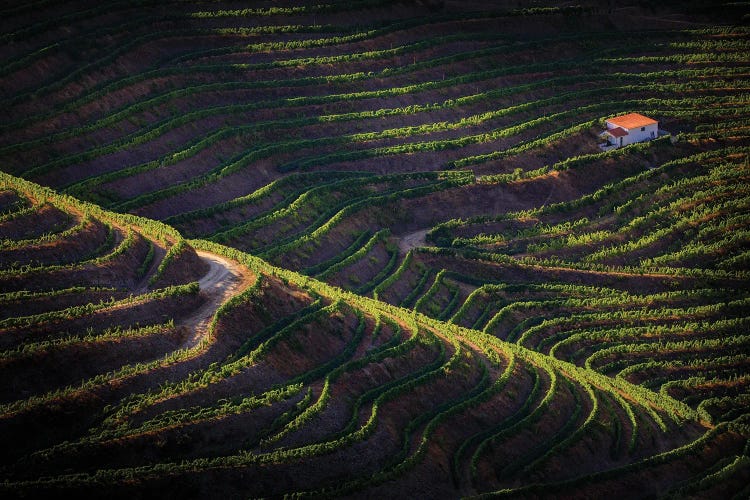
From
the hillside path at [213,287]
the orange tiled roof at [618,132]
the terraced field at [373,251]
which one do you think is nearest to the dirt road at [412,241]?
the terraced field at [373,251]

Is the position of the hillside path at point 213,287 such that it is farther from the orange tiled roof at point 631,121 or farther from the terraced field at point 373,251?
the orange tiled roof at point 631,121

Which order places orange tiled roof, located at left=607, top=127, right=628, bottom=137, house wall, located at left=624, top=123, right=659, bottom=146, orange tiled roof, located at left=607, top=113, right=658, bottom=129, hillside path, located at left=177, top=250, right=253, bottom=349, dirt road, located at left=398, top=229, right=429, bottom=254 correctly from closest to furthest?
hillside path, located at left=177, top=250, right=253, bottom=349, dirt road, located at left=398, top=229, right=429, bottom=254, orange tiled roof, located at left=607, top=127, right=628, bottom=137, house wall, located at left=624, top=123, right=659, bottom=146, orange tiled roof, located at left=607, top=113, right=658, bottom=129

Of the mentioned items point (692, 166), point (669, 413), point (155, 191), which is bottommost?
point (669, 413)

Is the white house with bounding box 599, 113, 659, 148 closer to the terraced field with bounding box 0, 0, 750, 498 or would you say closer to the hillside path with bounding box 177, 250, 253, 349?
the terraced field with bounding box 0, 0, 750, 498

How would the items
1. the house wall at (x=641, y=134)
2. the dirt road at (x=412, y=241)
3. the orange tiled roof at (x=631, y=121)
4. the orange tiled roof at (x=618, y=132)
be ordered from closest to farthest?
the dirt road at (x=412, y=241)
the orange tiled roof at (x=618, y=132)
the house wall at (x=641, y=134)
the orange tiled roof at (x=631, y=121)

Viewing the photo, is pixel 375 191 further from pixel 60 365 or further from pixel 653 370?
pixel 60 365

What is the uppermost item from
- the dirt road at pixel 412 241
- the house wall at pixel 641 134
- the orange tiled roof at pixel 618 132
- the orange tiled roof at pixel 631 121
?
the orange tiled roof at pixel 631 121

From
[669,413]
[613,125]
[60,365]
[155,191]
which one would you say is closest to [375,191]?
[155,191]

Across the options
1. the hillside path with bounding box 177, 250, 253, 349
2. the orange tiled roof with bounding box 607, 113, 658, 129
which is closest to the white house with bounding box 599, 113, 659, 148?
the orange tiled roof with bounding box 607, 113, 658, 129
